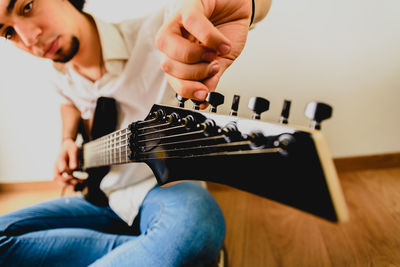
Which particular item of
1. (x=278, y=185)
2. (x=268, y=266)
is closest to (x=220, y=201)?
(x=268, y=266)

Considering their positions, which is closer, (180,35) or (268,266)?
(180,35)

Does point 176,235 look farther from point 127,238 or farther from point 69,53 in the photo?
point 69,53

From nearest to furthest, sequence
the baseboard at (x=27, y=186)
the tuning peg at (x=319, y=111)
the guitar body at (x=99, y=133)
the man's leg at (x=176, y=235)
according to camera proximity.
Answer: the tuning peg at (x=319, y=111) → the man's leg at (x=176, y=235) → the guitar body at (x=99, y=133) → the baseboard at (x=27, y=186)

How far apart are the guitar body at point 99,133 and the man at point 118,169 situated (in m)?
0.02

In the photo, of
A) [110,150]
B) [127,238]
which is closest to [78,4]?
[110,150]

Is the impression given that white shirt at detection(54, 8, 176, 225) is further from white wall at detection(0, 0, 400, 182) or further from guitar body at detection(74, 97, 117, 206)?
white wall at detection(0, 0, 400, 182)

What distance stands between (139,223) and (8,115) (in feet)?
3.38

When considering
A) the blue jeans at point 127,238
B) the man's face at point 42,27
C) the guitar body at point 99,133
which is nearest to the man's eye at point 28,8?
the man's face at point 42,27

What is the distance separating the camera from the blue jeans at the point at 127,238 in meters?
0.58

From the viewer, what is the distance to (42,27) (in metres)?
0.68

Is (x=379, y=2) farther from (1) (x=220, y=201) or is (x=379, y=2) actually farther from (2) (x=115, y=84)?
(1) (x=220, y=201)

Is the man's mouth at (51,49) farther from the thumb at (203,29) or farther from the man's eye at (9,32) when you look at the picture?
the thumb at (203,29)

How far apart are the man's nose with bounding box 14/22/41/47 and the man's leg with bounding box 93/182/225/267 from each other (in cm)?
60

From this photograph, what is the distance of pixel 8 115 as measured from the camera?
1246mm
